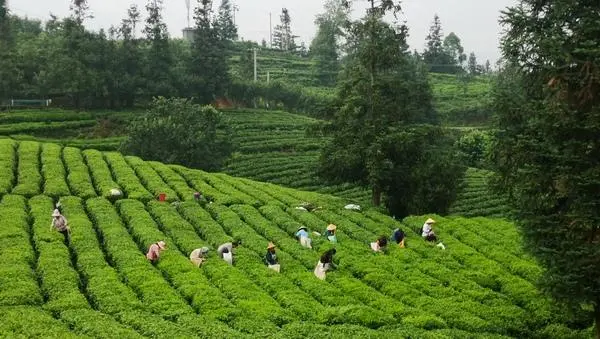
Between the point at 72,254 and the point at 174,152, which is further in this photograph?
the point at 174,152

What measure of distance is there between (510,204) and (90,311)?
1197 cm

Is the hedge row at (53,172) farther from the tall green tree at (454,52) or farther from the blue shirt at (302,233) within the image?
the tall green tree at (454,52)

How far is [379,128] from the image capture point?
34.8 m

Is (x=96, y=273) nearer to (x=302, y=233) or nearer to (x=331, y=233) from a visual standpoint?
(x=302, y=233)

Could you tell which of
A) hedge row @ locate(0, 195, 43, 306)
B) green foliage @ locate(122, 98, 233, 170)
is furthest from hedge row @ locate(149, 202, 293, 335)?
green foliage @ locate(122, 98, 233, 170)

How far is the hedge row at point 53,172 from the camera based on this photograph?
31.6 metres

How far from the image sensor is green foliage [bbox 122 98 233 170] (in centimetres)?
5316

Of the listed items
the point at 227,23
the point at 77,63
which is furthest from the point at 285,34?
the point at 77,63

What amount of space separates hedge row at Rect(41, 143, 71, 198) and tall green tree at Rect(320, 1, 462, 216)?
1413 centimetres

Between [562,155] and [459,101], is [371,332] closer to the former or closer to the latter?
[562,155]

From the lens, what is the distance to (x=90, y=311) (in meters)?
17.2

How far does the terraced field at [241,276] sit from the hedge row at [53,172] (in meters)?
0.15

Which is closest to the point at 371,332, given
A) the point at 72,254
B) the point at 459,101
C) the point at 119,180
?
the point at 72,254

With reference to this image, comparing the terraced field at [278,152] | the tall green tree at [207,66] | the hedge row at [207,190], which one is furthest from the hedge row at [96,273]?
the tall green tree at [207,66]
